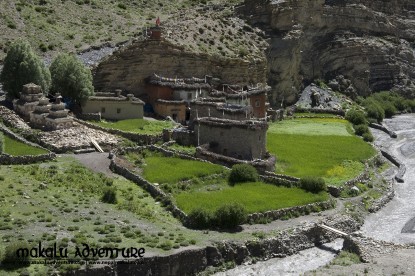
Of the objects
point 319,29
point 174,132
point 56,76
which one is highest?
point 319,29

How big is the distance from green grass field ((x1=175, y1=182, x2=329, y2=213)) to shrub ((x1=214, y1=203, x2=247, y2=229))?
1.30 m

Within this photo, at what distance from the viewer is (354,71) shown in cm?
13062

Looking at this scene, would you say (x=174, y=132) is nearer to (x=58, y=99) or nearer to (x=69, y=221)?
(x=58, y=99)

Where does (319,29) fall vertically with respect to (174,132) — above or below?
above

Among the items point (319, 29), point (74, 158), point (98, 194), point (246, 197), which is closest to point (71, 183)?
point (98, 194)

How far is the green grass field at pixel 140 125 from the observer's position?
251 ft

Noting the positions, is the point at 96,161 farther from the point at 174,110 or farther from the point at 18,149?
the point at 174,110

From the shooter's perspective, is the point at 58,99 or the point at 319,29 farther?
the point at 319,29

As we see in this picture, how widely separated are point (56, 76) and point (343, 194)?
34.9 m

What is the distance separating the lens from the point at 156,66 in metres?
93.6

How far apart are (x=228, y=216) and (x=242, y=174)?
36.5 feet

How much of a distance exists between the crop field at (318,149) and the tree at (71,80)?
69.9 feet

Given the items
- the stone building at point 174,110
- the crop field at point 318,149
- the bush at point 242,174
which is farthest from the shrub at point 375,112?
the bush at point 242,174

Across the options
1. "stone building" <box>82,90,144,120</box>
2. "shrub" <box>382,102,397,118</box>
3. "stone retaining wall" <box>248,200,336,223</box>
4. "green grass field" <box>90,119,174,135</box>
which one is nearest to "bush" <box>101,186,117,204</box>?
"stone retaining wall" <box>248,200,336,223</box>
